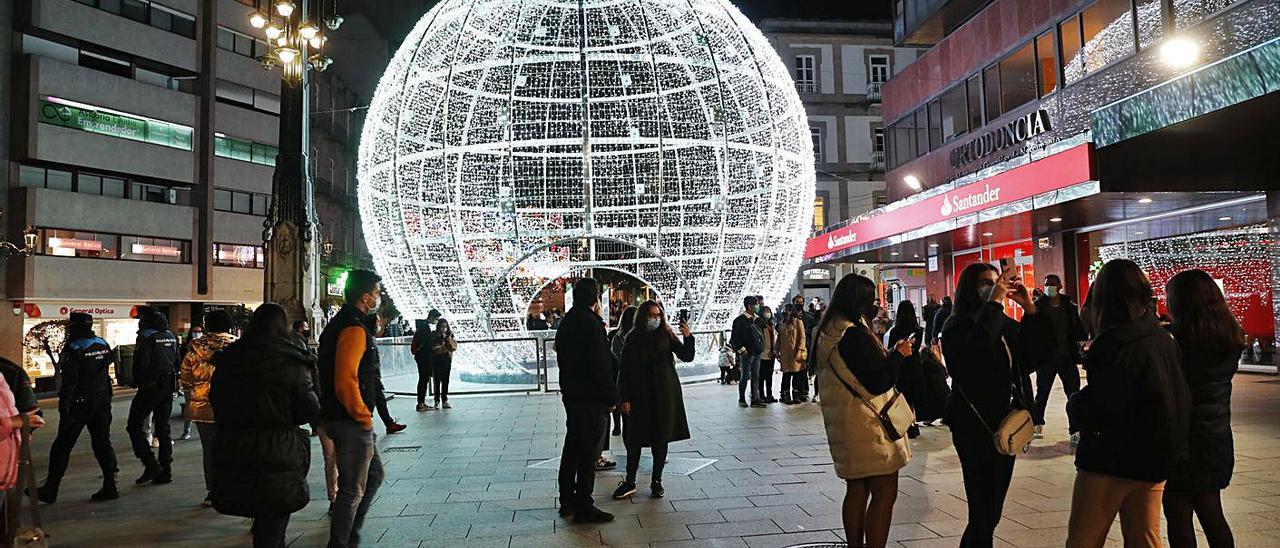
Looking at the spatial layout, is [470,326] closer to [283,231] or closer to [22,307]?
[283,231]

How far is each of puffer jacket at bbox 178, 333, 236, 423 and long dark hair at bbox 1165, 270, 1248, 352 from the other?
6.01 m

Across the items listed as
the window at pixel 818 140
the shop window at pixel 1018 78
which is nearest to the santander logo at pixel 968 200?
the shop window at pixel 1018 78

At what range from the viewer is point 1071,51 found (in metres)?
17.5

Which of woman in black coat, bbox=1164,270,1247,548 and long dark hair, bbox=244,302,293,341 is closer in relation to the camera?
woman in black coat, bbox=1164,270,1247,548

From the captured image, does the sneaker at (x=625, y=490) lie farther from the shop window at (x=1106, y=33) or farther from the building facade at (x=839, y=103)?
the building facade at (x=839, y=103)

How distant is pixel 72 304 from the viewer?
2625cm

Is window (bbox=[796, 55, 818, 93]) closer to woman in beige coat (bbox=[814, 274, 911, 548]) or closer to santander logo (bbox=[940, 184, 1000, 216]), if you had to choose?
santander logo (bbox=[940, 184, 1000, 216])

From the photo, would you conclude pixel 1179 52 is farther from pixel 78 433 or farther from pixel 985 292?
pixel 78 433

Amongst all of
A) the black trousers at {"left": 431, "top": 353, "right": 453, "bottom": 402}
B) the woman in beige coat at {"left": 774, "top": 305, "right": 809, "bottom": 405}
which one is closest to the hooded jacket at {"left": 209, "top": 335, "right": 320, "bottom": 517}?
the black trousers at {"left": 431, "top": 353, "right": 453, "bottom": 402}

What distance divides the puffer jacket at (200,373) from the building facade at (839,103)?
33016mm

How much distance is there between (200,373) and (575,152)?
24.0 feet

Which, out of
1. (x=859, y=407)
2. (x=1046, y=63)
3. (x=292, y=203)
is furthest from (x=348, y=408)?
(x=1046, y=63)

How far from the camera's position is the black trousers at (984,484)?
12.9 ft

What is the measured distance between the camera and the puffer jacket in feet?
20.0
